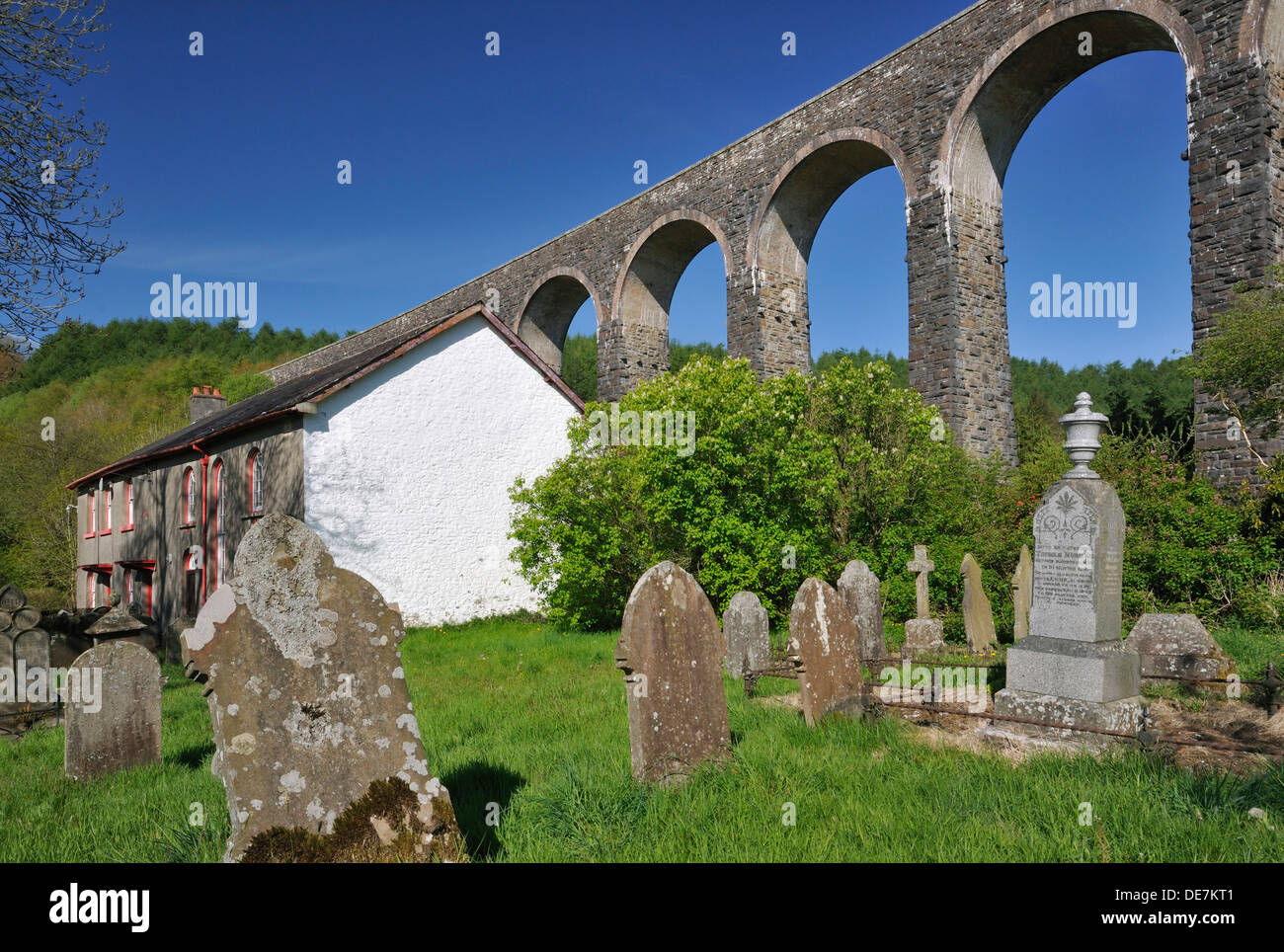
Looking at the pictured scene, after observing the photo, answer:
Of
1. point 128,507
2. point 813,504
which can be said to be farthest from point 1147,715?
point 128,507

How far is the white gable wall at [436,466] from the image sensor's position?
15.5 m

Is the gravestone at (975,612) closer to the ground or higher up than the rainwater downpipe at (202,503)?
closer to the ground

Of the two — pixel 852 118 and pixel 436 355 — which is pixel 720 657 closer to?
pixel 436 355

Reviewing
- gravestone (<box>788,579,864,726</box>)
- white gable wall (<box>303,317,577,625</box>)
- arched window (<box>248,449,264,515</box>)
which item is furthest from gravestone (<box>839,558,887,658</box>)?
arched window (<box>248,449,264,515</box>)

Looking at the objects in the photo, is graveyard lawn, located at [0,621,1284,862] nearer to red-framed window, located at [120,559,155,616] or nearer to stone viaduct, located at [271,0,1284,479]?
stone viaduct, located at [271,0,1284,479]

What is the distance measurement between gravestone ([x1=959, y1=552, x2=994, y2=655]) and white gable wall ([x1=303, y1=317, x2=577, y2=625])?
9.60 metres

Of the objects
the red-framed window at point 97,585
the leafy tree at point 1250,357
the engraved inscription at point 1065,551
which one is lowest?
the red-framed window at point 97,585

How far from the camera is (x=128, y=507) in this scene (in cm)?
2197

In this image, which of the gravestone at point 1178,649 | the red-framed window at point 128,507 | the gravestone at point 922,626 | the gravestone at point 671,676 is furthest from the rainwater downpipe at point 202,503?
the gravestone at point 1178,649

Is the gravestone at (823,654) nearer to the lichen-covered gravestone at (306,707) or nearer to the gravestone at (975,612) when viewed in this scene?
the lichen-covered gravestone at (306,707)

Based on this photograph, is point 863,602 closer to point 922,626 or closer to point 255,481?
point 922,626

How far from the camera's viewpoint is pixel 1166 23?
543 inches

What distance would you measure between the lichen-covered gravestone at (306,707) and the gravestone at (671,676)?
1.72m

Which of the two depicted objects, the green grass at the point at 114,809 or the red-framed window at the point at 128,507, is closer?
the green grass at the point at 114,809
